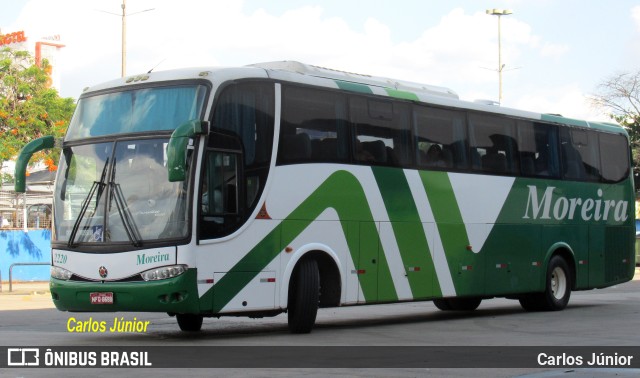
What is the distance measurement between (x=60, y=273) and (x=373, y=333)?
Result: 466 cm

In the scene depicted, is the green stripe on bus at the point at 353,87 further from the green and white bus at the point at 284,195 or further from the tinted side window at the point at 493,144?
the tinted side window at the point at 493,144

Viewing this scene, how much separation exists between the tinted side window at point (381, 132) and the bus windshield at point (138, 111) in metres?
3.06

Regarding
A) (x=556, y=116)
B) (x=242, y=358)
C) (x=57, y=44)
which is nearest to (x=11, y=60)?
(x=556, y=116)

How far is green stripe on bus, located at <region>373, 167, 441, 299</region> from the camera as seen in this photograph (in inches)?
679

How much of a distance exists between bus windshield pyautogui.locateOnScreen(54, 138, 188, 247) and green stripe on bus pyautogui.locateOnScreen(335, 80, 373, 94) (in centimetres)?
349

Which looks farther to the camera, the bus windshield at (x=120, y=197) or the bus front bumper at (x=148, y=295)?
the bus windshield at (x=120, y=197)

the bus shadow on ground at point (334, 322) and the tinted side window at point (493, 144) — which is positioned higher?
the tinted side window at point (493, 144)

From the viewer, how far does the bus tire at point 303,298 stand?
50.3 feet

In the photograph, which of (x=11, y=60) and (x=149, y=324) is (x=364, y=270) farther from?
(x=11, y=60)

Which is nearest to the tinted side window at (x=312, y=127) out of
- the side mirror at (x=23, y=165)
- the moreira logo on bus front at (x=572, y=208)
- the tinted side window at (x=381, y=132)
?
the tinted side window at (x=381, y=132)

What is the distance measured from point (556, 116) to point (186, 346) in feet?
36.3

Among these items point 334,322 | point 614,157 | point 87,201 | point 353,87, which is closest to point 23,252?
point 334,322

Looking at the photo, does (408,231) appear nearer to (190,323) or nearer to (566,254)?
(190,323)

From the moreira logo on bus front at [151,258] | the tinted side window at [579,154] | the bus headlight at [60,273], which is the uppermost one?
the tinted side window at [579,154]
